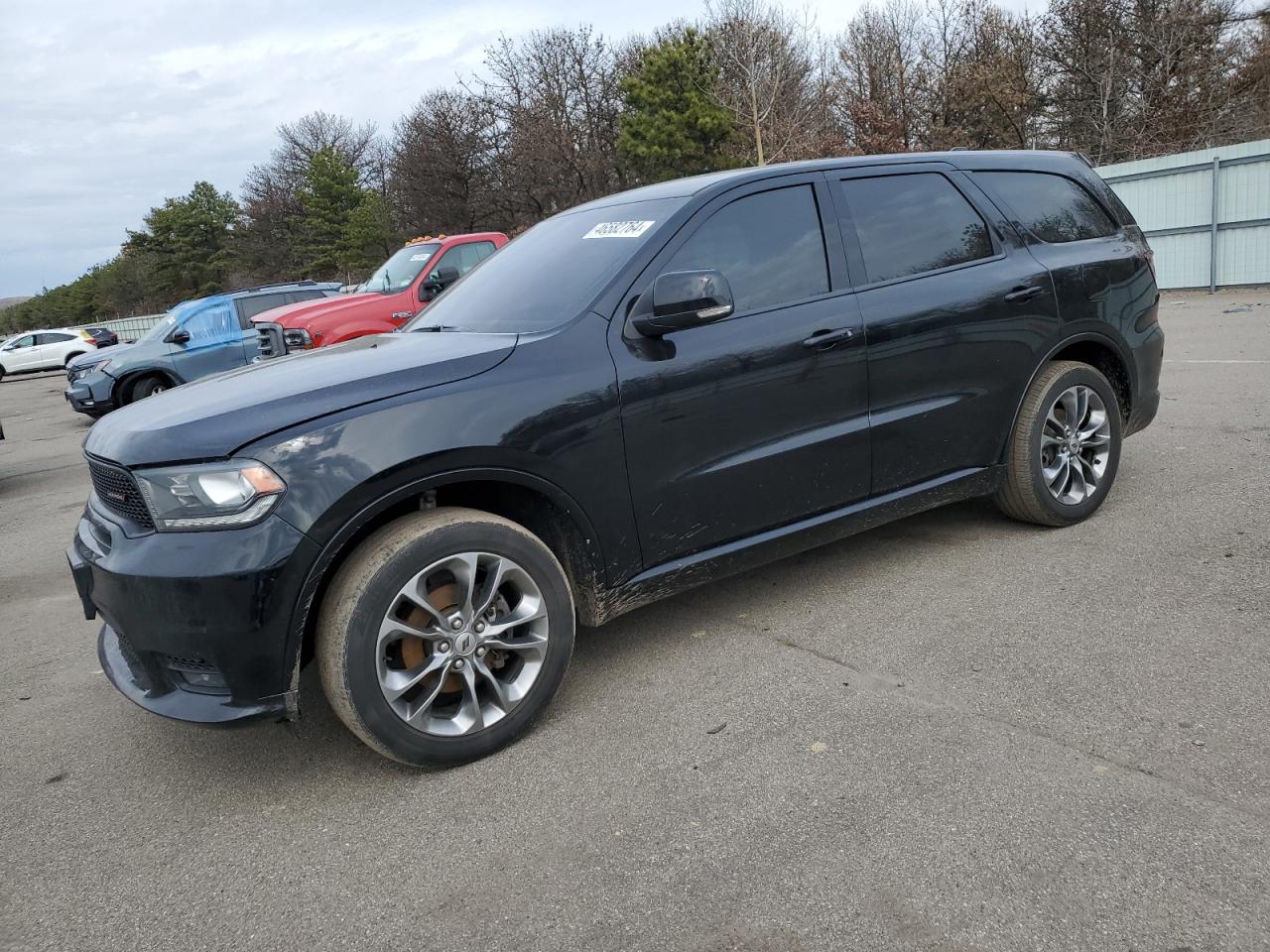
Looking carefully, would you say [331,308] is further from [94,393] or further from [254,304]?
[94,393]

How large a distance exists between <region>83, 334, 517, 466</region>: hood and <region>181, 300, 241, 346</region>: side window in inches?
475

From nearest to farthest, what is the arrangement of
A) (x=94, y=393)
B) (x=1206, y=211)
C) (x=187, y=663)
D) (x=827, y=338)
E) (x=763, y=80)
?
(x=187, y=663) < (x=827, y=338) < (x=94, y=393) < (x=1206, y=211) < (x=763, y=80)

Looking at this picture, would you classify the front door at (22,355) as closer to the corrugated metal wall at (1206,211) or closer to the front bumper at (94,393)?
the front bumper at (94,393)

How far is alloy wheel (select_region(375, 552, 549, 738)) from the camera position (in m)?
2.94

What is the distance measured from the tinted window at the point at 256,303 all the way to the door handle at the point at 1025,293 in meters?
12.7

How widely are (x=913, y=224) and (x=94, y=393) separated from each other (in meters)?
13.6

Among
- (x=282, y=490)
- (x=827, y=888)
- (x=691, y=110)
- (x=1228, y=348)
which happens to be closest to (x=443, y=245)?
(x=1228, y=348)

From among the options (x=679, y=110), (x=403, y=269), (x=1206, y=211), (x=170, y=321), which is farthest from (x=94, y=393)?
(x=679, y=110)

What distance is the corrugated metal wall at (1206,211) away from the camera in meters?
16.6

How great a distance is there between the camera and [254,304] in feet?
48.4

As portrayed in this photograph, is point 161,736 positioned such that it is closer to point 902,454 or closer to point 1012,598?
point 902,454

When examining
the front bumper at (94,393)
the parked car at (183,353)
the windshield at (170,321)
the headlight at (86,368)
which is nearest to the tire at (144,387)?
the parked car at (183,353)

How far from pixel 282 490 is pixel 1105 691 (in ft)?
8.59

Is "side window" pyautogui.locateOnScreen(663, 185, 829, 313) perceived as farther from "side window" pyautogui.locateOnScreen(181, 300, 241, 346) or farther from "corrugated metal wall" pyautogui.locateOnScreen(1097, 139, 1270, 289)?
"corrugated metal wall" pyautogui.locateOnScreen(1097, 139, 1270, 289)
